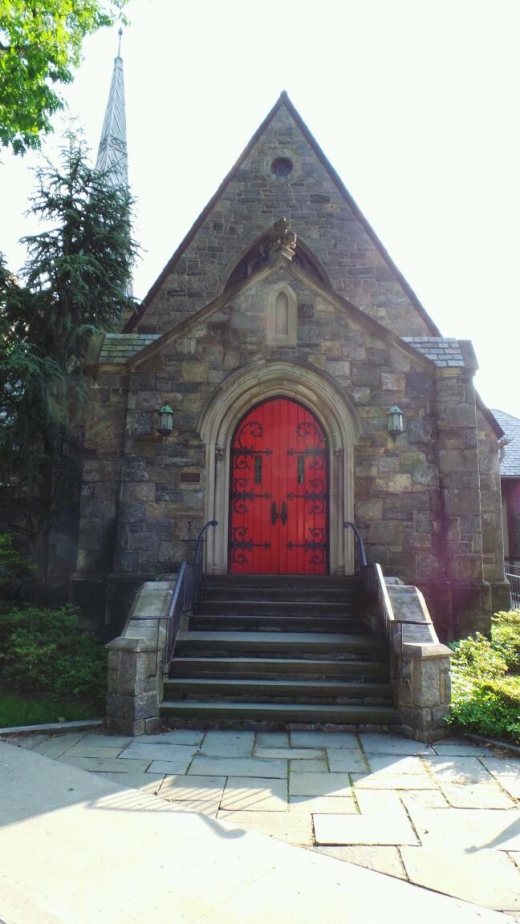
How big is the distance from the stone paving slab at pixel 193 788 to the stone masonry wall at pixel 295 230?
8.30 meters

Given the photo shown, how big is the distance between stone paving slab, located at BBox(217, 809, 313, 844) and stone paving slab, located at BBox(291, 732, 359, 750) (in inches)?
55.4

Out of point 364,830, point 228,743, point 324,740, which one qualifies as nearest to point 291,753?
point 324,740

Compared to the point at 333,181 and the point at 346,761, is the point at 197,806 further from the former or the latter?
the point at 333,181

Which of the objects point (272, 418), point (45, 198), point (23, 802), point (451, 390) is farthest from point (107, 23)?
point (23, 802)

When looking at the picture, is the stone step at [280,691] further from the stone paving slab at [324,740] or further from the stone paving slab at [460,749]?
the stone paving slab at [460,749]

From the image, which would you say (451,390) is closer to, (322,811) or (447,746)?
(447,746)

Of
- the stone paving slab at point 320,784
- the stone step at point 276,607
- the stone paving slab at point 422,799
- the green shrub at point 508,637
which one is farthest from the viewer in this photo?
the stone step at point 276,607

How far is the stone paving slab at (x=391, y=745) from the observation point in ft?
16.0

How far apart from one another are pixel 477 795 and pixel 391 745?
110cm

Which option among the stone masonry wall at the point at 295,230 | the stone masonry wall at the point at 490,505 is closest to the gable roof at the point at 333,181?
the stone masonry wall at the point at 295,230

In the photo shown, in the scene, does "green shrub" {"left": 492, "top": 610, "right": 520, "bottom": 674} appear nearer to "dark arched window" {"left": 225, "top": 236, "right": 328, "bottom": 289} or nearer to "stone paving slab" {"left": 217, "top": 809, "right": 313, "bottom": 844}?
"stone paving slab" {"left": 217, "top": 809, "right": 313, "bottom": 844}

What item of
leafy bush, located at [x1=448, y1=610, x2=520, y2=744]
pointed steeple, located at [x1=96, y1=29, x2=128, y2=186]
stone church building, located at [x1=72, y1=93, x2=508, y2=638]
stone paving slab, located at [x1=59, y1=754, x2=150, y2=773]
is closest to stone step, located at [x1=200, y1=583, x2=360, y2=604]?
stone church building, located at [x1=72, y1=93, x2=508, y2=638]

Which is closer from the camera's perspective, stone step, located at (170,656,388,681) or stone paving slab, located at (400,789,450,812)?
stone paving slab, located at (400,789,450,812)

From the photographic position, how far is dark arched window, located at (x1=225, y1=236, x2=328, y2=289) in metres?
11.4
